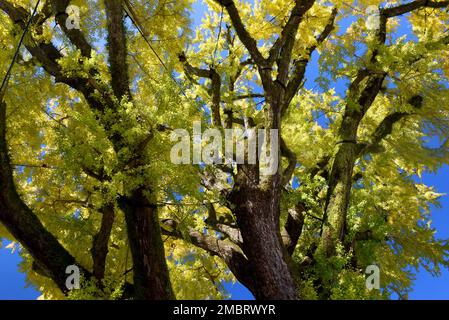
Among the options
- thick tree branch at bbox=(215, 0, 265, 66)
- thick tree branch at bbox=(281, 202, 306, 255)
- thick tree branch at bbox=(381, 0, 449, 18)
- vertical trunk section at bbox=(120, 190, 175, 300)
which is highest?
thick tree branch at bbox=(381, 0, 449, 18)

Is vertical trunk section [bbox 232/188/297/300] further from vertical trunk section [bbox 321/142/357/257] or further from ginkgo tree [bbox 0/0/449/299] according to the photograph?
vertical trunk section [bbox 321/142/357/257]

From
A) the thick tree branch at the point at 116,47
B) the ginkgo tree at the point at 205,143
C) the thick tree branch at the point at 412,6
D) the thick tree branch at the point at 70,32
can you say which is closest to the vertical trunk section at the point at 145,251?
the ginkgo tree at the point at 205,143

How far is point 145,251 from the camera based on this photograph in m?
4.83

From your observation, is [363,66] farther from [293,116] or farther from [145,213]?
[145,213]

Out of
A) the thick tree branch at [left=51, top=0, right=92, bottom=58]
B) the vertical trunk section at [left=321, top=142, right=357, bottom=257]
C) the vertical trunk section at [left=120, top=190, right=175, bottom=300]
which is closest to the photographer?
the vertical trunk section at [left=120, top=190, right=175, bottom=300]

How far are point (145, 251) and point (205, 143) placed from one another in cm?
187

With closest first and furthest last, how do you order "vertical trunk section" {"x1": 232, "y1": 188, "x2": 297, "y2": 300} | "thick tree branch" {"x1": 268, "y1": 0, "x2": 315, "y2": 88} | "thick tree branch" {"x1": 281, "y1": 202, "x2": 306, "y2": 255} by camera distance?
"vertical trunk section" {"x1": 232, "y1": 188, "x2": 297, "y2": 300}
"thick tree branch" {"x1": 268, "y1": 0, "x2": 315, "y2": 88}
"thick tree branch" {"x1": 281, "y1": 202, "x2": 306, "y2": 255}

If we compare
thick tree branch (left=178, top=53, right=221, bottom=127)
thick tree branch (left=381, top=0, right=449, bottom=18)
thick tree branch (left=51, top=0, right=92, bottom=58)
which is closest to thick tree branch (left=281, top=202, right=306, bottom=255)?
thick tree branch (left=178, top=53, right=221, bottom=127)

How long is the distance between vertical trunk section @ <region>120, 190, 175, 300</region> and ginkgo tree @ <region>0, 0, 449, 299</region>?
0.05 feet

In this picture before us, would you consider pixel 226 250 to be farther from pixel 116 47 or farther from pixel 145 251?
pixel 116 47

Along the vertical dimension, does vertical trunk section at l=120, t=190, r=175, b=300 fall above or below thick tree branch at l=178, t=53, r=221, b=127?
below

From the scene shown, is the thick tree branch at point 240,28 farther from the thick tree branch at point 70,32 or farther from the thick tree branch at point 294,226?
the thick tree branch at point 294,226

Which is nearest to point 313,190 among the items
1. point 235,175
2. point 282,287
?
point 235,175

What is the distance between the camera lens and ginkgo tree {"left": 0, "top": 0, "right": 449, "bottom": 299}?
15.8 ft
